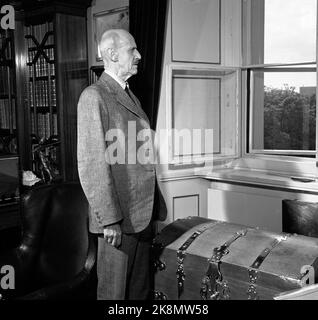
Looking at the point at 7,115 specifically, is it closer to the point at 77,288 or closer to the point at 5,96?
the point at 5,96

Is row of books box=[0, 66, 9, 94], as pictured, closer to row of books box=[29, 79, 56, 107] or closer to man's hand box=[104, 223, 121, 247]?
row of books box=[29, 79, 56, 107]

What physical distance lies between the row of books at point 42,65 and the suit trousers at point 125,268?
7.83ft

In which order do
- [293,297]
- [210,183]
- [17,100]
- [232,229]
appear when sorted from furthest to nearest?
[17,100], [210,183], [232,229], [293,297]

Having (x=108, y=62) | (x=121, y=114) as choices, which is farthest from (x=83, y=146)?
(x=108, y=62)

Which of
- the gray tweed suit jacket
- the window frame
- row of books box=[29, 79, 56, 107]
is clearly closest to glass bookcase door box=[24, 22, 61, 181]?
row of books box=[29, 79, 56, 107]

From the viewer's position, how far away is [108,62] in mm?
1613

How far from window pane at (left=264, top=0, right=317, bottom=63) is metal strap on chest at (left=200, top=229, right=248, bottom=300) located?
1428mm

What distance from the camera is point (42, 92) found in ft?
12.6

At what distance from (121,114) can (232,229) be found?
82 cm

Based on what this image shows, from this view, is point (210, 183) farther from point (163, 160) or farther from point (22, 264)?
point (22, 264)

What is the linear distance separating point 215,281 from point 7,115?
261cm

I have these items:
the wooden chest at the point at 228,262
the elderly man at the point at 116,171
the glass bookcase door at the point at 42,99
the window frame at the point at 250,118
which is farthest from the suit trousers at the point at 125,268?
the glass bookcase door at the point at 42,99

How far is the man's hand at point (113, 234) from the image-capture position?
154cm

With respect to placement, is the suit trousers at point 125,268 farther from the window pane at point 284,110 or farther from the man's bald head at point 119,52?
the window pane at point 284,110
